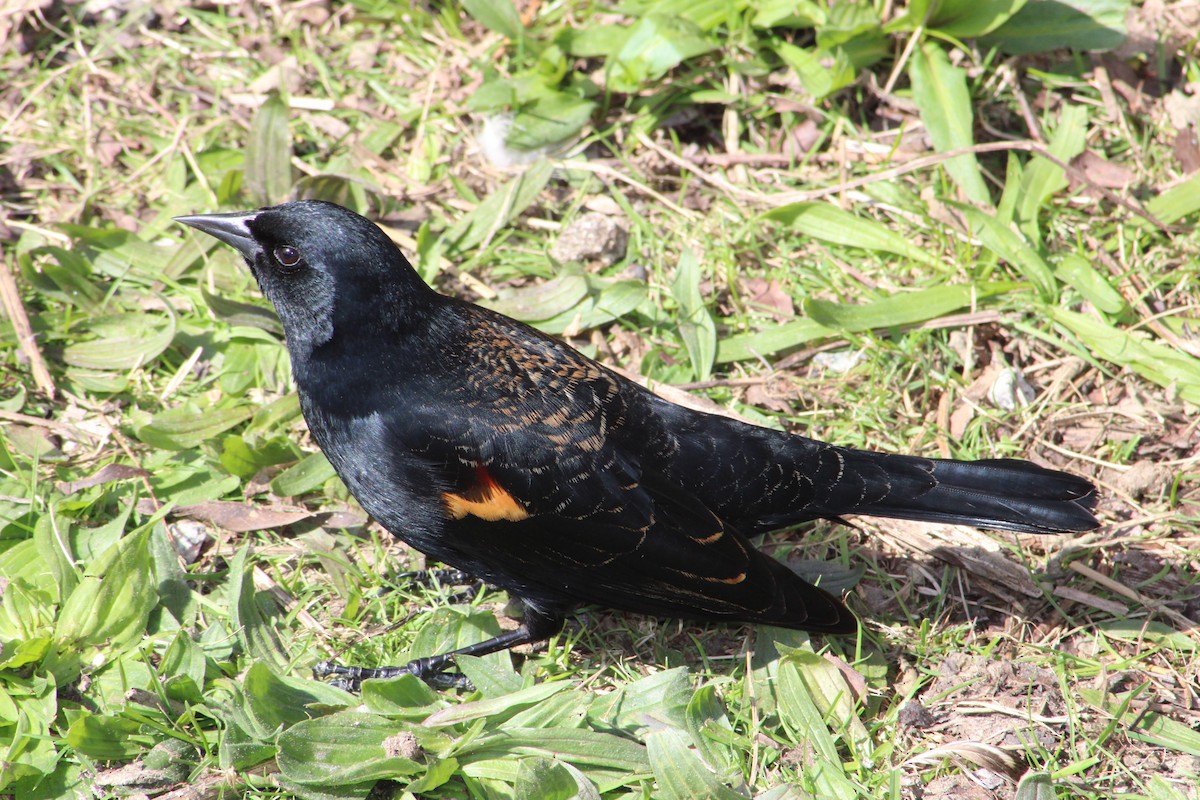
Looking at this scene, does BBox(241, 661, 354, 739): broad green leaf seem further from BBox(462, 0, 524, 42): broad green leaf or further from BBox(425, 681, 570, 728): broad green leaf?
BBox(462, 0, 524, 42): broad green leaf

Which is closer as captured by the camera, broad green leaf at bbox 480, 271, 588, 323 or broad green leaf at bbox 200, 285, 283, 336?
broad green leaf at bbox 200, 285, 283, 336

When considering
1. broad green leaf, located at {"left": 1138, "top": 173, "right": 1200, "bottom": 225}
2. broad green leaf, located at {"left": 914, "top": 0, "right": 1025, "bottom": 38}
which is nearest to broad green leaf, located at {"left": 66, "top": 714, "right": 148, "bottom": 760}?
broad green leaf, located at {"left": 914, "top": 0, "right": 1025, "bottom": 38}

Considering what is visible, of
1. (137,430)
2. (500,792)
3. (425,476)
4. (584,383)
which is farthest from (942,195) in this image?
(137,430)

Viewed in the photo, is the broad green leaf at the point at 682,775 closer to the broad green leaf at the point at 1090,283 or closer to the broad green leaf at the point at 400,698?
the broad green leaf at the point at 400,698

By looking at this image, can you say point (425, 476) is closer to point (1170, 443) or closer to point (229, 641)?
point (229, 641)

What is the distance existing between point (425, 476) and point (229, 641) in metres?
0.98

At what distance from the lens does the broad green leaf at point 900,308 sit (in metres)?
4.77

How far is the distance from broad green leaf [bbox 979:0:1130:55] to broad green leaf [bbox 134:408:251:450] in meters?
4.08

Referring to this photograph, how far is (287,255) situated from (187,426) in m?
1.22

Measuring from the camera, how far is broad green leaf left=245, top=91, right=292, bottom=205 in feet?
16.9

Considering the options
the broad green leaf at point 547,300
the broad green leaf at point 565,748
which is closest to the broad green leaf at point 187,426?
the broad green leaf at point 547,300

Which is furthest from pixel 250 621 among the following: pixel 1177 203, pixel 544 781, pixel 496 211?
pixel 1177 203

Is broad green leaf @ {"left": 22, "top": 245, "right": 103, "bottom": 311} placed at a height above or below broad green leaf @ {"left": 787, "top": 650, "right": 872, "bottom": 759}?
above

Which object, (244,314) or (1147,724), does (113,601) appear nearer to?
(244,314)
